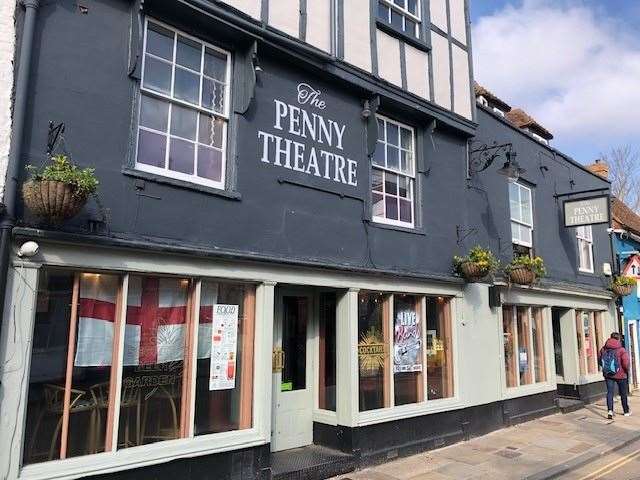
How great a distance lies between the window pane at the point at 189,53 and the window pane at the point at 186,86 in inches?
3.9

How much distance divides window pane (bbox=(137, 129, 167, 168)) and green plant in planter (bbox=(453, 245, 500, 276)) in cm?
560

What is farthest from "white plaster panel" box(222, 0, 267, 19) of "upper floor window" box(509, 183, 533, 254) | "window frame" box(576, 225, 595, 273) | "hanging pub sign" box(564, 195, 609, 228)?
"window frame" box(576, 225, 595, 273)

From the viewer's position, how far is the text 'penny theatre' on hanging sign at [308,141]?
23.0ft

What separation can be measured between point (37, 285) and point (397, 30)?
6832 millimetres

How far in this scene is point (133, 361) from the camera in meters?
5.42

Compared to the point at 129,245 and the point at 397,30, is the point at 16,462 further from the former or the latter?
the point at 397,30

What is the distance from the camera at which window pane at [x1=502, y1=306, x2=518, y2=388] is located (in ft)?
35.5

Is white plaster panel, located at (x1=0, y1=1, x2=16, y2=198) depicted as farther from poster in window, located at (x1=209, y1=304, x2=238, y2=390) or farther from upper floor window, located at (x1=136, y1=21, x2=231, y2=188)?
poster in window, located at (x1=209, y1=304, x2=238, y2=390)

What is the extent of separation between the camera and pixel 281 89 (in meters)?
7.17

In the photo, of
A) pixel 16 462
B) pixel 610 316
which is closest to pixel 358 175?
pixel 16 462

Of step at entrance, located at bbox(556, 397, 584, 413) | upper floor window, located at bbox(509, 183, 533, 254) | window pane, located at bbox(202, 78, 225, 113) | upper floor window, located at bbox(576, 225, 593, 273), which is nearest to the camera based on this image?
window pane, located at bbox(202, 78, 225, 113)

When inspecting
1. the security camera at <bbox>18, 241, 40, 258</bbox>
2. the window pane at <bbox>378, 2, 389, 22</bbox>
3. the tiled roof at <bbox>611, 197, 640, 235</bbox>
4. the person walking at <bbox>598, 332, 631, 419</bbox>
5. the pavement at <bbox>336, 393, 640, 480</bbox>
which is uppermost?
the window pane at <bbox>378, 2, 389, 22</bbox>

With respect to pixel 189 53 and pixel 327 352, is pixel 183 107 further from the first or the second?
pixel 327 352

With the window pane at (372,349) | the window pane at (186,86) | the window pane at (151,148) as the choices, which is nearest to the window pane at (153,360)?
the window pane at (151,148)
